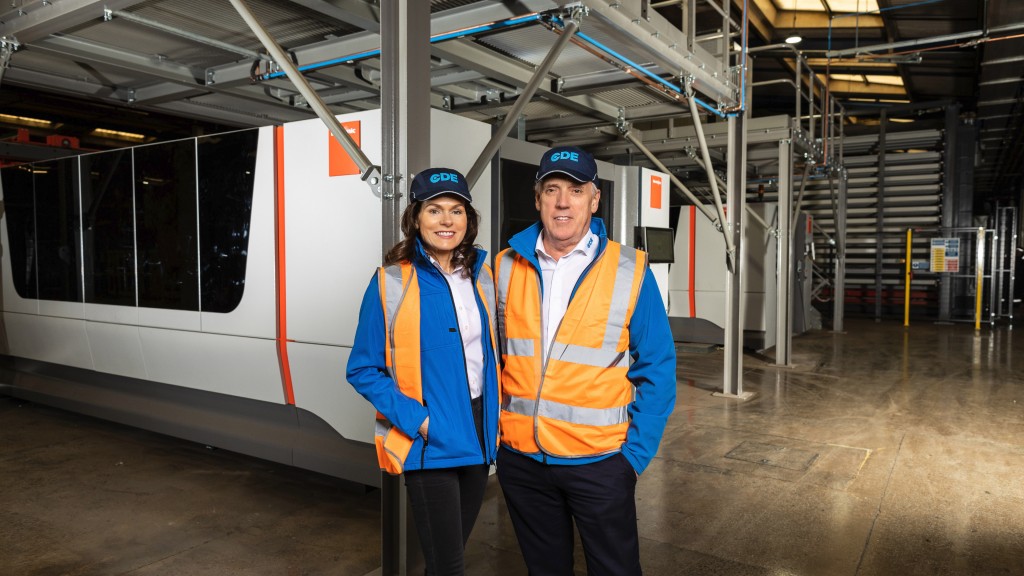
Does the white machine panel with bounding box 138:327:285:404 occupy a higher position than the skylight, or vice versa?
the skylight

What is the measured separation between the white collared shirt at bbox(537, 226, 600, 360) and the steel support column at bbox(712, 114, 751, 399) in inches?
199

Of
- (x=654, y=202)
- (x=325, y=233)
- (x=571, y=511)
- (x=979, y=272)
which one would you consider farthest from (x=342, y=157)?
(x=979, y=272)

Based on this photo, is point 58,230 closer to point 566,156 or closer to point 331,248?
point 331,248

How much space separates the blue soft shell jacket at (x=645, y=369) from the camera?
6.51 feet

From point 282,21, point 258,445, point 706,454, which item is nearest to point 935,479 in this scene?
point 706,454

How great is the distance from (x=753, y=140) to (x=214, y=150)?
6.64 m

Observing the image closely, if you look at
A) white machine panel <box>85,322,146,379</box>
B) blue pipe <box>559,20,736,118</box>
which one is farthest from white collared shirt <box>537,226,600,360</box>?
white machine panel <box>85,322,146,379</box>

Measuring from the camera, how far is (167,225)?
15.6 ft

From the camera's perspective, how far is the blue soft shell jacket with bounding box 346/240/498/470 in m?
2.03

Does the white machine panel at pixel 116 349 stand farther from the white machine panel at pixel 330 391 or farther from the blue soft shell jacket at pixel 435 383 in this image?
the blue soft shell jacket at pixel 435 383

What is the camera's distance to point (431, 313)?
211 cm

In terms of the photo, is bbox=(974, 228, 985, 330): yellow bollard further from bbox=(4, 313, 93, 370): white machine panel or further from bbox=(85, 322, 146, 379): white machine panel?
bbox=(4, 313, 93, 370): white machine panel

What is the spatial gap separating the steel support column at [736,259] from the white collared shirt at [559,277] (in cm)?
506

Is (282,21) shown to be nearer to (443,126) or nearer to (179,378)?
(443,126)
